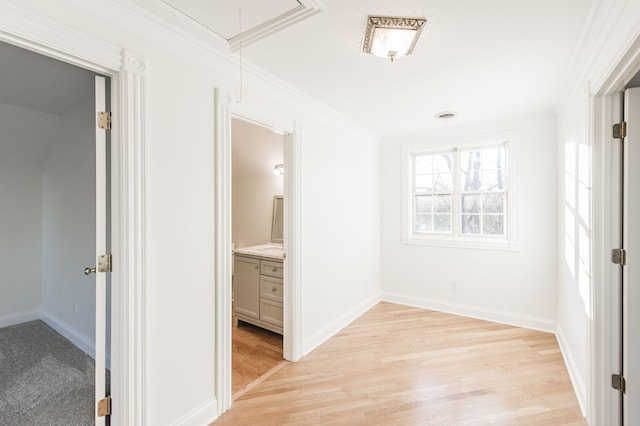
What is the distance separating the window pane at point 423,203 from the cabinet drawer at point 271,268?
7.55 ft

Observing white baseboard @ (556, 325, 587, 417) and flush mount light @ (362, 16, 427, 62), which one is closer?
flush mount light @ (362, 16, 427, 62)

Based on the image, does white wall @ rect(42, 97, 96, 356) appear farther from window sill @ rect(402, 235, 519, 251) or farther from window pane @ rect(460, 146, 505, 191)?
window pane @ rect(460, 146, 505, 191)

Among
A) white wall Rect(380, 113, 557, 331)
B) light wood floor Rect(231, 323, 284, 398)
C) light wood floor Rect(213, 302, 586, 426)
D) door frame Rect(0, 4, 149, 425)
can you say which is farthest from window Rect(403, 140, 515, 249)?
door frame Rect(0, 4, 149, 425)

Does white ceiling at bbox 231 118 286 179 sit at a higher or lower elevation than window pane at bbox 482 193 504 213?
higher

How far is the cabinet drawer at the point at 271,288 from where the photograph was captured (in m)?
3.06

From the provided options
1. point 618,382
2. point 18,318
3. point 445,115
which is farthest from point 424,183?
point 18,318

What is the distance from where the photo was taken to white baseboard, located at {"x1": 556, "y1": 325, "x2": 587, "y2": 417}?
6.63 feet

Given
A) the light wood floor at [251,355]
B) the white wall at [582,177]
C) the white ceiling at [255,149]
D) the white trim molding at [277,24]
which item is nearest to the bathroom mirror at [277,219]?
the white ceiling at [255,149]

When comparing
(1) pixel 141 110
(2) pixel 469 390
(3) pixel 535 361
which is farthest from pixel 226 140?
(3) pixel 535 361

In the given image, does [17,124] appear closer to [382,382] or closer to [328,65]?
[328,65]

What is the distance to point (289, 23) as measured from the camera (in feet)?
5.47

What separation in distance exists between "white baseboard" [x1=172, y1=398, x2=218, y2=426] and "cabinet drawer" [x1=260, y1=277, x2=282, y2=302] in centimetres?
122

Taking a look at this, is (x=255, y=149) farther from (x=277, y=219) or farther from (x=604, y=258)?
(x=604, y=258)

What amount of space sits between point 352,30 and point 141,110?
1299 millimetres
